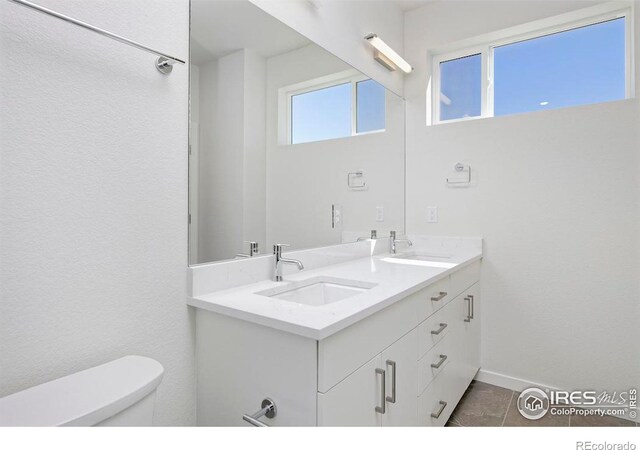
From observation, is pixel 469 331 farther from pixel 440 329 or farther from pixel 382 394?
pixel 382 394

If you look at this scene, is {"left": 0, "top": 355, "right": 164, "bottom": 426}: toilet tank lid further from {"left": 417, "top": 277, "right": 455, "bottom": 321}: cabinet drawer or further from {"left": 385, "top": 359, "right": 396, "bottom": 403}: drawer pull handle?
{"left": 417, "top": 277, "right": 455, "bottom": 321}: cabinet drawer

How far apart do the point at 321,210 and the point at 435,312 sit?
2.52 feet

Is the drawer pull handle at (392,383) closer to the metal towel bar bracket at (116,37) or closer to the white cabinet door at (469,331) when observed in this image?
the white cabinet door at (469,331)

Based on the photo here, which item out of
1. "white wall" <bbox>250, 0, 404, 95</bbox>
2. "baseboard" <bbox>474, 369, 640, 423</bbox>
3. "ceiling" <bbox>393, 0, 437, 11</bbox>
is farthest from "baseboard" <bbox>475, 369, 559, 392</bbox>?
"ceiling" <bbox>393, 0, 437, 11</bbox>

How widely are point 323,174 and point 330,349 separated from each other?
115cm

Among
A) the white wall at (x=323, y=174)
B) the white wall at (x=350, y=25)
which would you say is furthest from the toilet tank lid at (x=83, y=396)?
the white wall at (x=350, y=25)

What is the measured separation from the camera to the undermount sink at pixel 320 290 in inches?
55.3

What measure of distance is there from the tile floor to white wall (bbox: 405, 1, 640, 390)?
0.19 m

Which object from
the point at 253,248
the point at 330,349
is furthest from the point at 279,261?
the point at 330,349

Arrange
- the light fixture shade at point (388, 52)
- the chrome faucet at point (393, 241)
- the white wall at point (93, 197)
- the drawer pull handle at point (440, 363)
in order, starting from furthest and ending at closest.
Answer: the chrome faucet at point (393, 241) → the light fixture shade at point (388, 52) → the drawer pull handle at point (440, 363) → the white wall at point (93, 197)

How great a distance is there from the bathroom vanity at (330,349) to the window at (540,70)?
4.48 feet

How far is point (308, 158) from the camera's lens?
1818mm

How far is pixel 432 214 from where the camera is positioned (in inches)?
102
